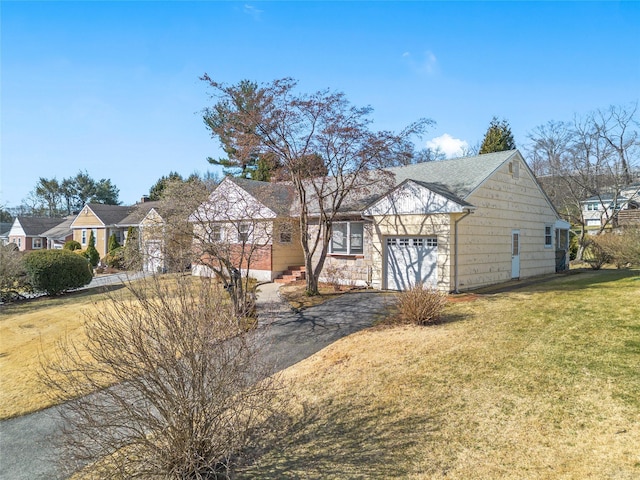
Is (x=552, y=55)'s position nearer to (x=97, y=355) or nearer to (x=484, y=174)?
(x=484, y=174)

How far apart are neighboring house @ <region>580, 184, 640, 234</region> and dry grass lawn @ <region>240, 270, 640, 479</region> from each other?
479 inches

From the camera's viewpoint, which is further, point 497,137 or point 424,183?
point 497,137

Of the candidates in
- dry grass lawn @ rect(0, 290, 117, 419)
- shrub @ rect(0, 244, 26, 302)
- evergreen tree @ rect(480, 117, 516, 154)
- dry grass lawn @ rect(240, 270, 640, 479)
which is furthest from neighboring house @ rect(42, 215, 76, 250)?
dry grass lawn @ rect(240, 270, 640, 479)

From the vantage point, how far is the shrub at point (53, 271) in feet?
63.8

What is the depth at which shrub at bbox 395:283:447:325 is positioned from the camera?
993cm

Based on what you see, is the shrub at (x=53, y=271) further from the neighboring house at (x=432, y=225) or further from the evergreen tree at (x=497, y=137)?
the evergreen tree at (x=497, y=137)

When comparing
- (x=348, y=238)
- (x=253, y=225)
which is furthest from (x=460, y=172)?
(x=253, y=225)

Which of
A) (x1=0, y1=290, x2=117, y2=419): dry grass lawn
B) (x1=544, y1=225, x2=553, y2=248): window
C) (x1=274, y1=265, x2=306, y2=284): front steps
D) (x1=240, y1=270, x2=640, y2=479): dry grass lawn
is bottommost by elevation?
(x1=0, y1=290, x2=117, y2=419): dry grass lawn

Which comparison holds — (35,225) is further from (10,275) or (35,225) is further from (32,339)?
→ (32,339)

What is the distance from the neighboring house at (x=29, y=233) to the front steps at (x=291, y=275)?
137ft

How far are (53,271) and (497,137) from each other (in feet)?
109

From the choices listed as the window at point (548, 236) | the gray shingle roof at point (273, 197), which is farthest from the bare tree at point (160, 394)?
the window at point (548, 236)

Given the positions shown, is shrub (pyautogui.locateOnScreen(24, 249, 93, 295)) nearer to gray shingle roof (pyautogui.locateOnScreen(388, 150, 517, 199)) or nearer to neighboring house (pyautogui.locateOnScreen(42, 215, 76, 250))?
gray shingle roof (pyautogui.locateOnScreen(388, 150, 517, 199))

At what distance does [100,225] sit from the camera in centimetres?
3484
